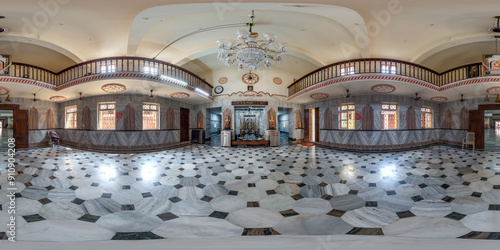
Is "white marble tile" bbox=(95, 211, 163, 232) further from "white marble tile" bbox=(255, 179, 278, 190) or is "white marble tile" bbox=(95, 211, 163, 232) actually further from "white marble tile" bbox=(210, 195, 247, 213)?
"white marble tile" bbox=(255, 179, 278, 190)

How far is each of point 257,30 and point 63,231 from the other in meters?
7.20

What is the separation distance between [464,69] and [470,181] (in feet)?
21.7

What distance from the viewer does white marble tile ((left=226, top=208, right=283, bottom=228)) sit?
2094 mm

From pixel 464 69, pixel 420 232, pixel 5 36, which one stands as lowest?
pixel 420 232

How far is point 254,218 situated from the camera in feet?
7.33

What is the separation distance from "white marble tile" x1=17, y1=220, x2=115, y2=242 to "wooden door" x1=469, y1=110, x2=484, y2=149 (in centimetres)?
1334

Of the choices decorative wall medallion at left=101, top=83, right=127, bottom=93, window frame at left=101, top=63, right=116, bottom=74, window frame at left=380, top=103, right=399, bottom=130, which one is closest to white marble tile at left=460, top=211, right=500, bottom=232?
window frame at left=380, top=103, right=399, bottom=130

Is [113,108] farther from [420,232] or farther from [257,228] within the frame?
[420,232]

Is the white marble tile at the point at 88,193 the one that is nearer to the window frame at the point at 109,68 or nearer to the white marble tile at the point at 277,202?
the white marble tile at the point at 277,202

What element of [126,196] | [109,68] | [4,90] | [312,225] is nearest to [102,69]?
[109,68]

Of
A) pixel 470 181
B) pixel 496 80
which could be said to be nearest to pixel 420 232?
pixel 470 181

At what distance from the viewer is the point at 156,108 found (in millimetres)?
9305

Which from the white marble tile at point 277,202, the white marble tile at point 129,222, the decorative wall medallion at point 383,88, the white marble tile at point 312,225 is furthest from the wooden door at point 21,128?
the decorative wall medallion at point 383,88

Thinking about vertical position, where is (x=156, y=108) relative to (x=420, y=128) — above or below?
above
